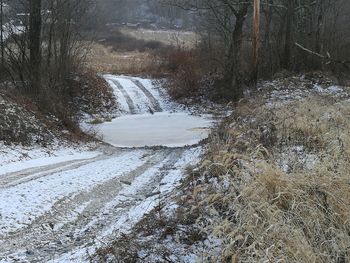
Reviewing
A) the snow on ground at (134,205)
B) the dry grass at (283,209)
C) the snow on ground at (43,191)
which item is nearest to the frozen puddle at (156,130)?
the snow on ground at (134,205)

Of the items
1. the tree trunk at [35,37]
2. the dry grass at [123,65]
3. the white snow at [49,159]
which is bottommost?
the white snow at [49,159]

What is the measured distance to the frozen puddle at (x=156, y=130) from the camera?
17.3 metres

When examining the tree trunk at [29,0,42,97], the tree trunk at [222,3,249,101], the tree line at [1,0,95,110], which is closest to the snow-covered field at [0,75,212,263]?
the tree line at [1,0,95,110]

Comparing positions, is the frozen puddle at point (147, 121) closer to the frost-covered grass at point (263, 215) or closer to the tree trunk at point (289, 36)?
the tree trunk at point (289, 36)

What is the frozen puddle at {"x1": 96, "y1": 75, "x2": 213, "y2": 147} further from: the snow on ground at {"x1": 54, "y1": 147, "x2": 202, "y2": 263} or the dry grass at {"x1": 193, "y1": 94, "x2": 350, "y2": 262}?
the dry grass at {"x1": 193, "y1": 94, "x2": 350, "y2": 262}

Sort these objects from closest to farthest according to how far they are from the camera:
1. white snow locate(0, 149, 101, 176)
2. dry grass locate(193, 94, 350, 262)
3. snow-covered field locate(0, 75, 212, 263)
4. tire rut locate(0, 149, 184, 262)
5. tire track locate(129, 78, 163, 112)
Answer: dry grass locate(193, 94, 350, 262), tire rut locate(0, 149, 184, 262), snow-covered field locate(0, 75, 212, 263), white snow locate(0, 149, 101, 176), tire track locate(129, 78, 163, 112)

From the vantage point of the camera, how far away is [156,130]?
20.1 m

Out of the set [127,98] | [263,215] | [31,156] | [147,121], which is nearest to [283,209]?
[263,215]

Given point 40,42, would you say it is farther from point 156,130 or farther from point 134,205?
point 134,205

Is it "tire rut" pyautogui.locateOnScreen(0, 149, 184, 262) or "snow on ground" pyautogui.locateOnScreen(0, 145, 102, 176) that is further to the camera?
"snow on ground" pyautogui.locateOnScreen(0, 145, 102, 176)

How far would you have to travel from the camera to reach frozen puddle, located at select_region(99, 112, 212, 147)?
56.9 feet

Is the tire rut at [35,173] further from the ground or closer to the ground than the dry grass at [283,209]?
closer to the ground

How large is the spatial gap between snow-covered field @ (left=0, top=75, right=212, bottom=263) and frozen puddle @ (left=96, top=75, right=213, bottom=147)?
1102mm

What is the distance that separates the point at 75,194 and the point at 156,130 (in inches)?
471
